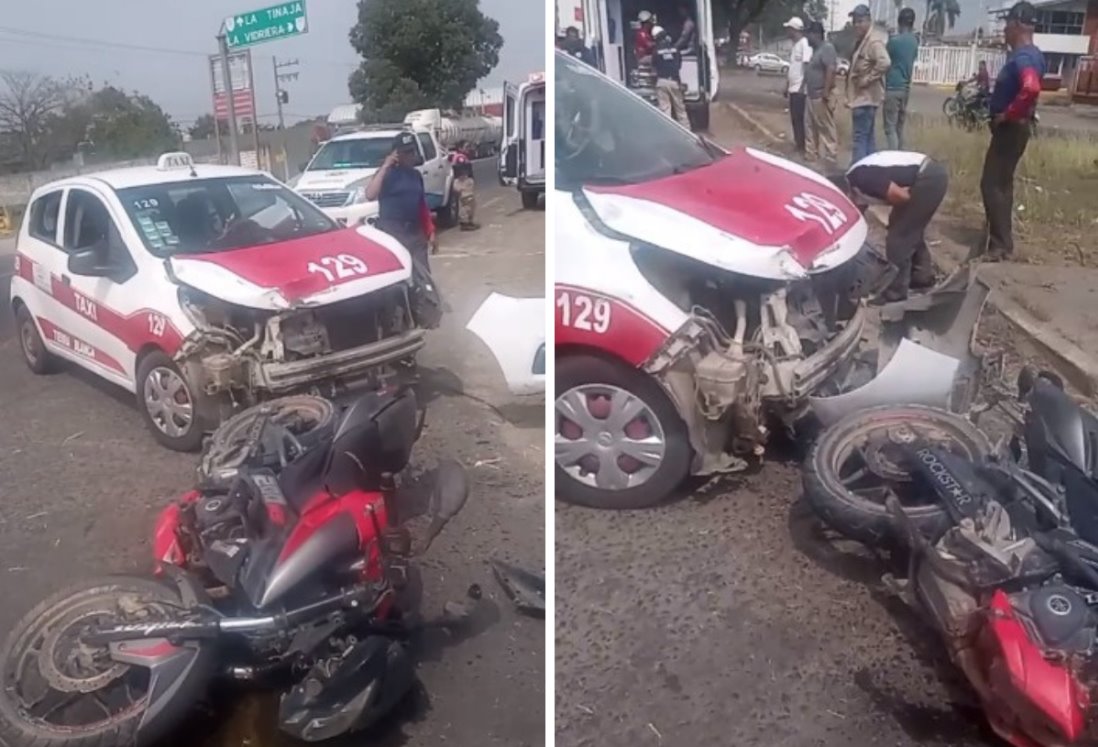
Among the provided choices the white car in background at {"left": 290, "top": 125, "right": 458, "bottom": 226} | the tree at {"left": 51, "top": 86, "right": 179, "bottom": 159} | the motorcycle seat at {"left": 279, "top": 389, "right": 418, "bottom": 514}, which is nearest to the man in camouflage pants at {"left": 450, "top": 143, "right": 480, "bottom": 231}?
the white car in background at {"left": 290, "top": 125, "right": 458, "bottom": 226}

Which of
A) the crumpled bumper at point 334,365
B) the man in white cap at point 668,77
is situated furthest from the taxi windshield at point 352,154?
the man in white cap at point 668,77

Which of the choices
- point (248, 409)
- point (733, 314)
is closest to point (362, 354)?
point (248, 409)

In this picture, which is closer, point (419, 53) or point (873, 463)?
point (419, 53)

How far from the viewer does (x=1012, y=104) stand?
1268mm

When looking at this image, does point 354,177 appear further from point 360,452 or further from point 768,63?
point 768,63

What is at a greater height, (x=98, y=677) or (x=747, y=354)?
(x=747, y=354)

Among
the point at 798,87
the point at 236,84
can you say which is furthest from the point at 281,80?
the point at 798,87

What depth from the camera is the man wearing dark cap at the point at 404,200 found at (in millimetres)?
1264

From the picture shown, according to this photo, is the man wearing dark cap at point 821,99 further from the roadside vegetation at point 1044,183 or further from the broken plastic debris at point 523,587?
the broken plastic debris at point 523,587

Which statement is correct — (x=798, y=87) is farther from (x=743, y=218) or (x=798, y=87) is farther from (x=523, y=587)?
(x=523, y=587)

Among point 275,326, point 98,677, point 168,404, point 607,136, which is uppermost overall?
point 607,136

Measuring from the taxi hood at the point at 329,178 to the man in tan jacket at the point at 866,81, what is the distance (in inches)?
24.4

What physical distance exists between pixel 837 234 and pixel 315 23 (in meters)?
0.70

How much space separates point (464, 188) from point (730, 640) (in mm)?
676
